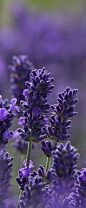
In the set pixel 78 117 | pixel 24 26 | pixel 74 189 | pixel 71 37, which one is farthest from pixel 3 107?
pixel 24 26

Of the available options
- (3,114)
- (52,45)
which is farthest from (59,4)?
(3,114)

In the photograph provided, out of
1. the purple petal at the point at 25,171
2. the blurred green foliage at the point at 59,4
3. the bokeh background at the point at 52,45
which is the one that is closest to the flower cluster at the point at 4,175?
the purple petal at the point at 25,171

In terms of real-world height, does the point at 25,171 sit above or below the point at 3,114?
below

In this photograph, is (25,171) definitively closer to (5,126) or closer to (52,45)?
(5,126)

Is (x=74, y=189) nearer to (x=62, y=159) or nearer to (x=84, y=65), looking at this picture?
(x=62, y=159)

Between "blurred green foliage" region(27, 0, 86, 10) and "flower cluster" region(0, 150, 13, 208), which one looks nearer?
"flower cluster" region(0, 150, 13, 208)

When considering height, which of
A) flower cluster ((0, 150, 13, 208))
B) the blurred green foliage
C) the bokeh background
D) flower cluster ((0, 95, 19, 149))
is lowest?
flower cluster ((0, 150, 13, 208))

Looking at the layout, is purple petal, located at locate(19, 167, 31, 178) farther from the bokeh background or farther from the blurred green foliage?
the blurred green foliage

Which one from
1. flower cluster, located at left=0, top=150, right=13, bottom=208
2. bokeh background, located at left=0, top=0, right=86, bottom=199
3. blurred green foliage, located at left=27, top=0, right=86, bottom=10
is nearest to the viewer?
flower cluster, located at left=0, top=150, right=13, bottom=208

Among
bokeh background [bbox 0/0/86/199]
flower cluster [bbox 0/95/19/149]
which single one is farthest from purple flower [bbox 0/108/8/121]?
bokeh background [bbox 0/0/86/199]
